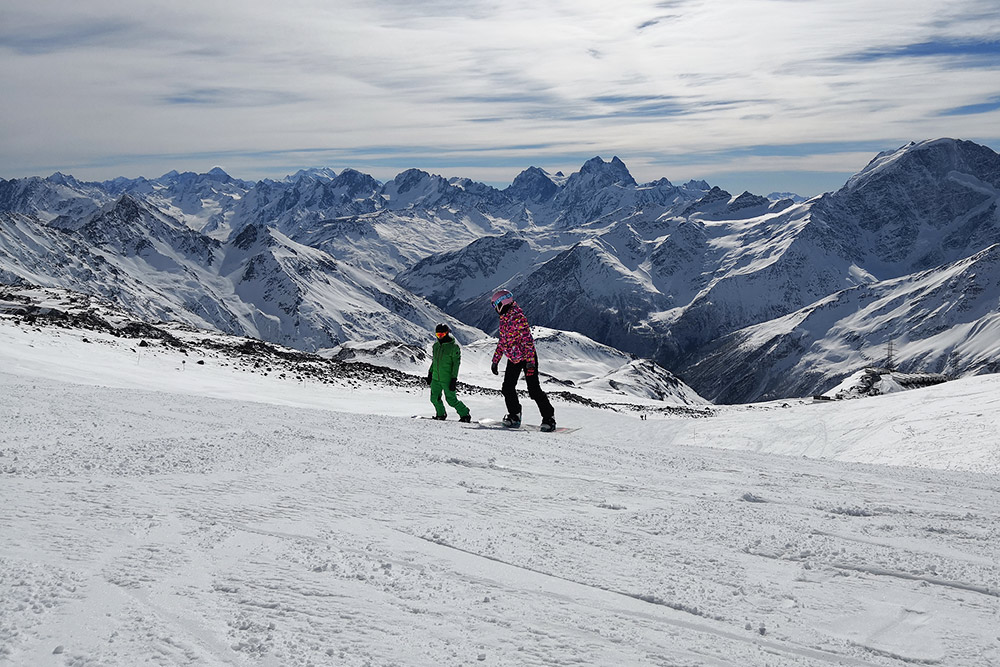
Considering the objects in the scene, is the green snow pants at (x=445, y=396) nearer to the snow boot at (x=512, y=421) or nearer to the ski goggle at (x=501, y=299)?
the snow boot at (x=512, y=421)

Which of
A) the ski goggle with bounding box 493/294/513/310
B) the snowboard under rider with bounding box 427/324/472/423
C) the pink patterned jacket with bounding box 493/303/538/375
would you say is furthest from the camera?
the snowboard under rider with bounding box 427/324/472/423

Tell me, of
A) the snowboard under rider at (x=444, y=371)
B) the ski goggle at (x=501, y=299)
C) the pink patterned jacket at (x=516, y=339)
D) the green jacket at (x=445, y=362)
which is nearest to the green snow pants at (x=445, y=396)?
the snowboard under rider at (x=444, y=371)

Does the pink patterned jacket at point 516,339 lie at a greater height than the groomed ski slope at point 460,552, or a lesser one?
greater

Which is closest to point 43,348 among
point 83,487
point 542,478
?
point 83,487

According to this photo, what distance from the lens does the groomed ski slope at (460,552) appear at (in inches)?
149

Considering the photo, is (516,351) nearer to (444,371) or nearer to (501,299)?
(501,299)

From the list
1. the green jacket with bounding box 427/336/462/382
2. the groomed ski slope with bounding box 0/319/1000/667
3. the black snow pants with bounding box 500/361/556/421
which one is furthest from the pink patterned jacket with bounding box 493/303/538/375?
the groomed ski slope with bounding box 0/319/1000/667

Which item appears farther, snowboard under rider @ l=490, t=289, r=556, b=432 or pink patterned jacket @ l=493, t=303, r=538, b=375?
pink patterned jacket @ l=493, t=303, r=538, b=375

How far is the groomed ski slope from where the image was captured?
378 centimetres

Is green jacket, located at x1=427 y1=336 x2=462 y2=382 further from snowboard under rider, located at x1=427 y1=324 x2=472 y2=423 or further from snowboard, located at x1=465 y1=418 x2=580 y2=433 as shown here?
snowboard, located at x1=465 y1=418 x2=580 y2=433

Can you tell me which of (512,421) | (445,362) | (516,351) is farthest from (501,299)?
(512,421)

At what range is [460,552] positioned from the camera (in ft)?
17.0

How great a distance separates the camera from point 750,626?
4.14 metres

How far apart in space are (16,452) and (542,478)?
578 cm
